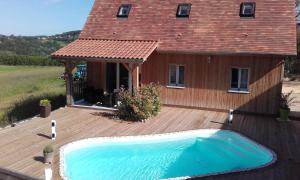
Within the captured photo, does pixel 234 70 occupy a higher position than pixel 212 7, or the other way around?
pixel 212 7

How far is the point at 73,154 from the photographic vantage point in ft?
41.2

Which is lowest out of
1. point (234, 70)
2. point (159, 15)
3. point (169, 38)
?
point (234, 70)

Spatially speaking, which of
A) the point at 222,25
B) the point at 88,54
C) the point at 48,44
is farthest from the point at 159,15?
the point at 48,44

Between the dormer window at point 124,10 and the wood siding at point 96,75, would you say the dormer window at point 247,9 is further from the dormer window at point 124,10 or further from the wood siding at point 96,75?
the wood siding at point 96,75

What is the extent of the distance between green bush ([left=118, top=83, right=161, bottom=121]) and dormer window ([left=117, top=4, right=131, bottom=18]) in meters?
6.35

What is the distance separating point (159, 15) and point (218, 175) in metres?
12.5

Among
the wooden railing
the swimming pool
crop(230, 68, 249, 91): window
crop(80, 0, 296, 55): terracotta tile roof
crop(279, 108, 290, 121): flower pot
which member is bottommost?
the swimming pool

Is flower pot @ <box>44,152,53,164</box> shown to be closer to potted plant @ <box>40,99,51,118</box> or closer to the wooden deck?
the wooden deck

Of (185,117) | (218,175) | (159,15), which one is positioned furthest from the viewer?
(159,15)

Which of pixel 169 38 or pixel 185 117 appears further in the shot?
pixel 169 38

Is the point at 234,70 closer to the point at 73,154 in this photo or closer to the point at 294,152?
the point at 294,152

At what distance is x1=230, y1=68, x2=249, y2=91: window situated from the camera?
58.0ft

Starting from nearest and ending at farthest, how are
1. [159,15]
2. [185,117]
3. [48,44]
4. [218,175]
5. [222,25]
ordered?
[218,175], [185,117], [222,25], [159,15], [48,44]

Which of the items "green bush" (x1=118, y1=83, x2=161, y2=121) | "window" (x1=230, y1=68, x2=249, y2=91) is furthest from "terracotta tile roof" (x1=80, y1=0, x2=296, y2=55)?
"green bush" (x1=118, y1=83, x2=161, y2=121)
